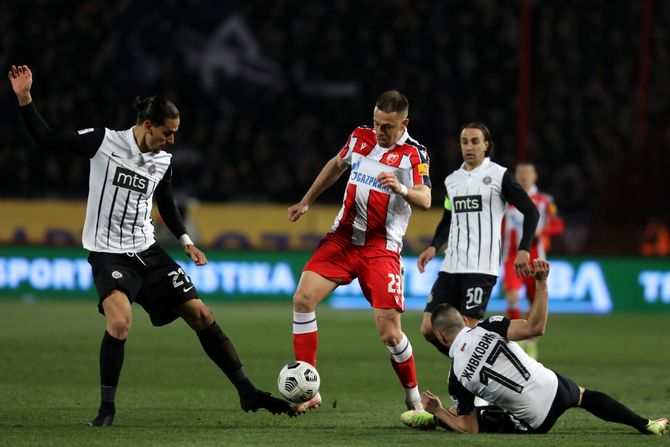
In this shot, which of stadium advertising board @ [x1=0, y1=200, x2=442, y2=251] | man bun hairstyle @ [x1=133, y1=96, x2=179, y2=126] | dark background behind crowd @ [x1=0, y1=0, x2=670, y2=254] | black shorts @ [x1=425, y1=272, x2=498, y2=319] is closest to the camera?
man bun hairstyle @ [x1=133, y1=96, x2=179, y2=126]

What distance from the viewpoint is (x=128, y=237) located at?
7.73 metres

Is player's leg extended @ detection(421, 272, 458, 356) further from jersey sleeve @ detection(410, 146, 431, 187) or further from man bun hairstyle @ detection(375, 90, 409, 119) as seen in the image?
man bun hairstyle @ detection(375, 90, 409, 119)

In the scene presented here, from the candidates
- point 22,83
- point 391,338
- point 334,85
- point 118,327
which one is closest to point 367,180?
point 391,338

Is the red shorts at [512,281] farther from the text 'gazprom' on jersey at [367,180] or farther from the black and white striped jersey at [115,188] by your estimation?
the black and white striped jersey at [115,188]

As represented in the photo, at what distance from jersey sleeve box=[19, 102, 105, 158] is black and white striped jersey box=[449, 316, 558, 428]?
2.66m

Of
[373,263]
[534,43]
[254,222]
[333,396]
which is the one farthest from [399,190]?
[534,43]

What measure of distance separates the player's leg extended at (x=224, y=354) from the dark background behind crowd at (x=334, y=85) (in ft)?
44.6

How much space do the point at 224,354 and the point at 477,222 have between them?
257cm

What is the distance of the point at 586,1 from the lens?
2725 cm

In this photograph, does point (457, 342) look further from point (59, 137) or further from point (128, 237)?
point (59, 137)

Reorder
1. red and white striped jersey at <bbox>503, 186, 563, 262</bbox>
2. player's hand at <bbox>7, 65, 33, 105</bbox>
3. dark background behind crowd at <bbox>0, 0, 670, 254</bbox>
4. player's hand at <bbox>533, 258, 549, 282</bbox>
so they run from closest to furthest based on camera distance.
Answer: player's hand at <bbox>533, 258, 549, 282</bbox> < player's hand at <bbox>7, 65, 33, 105</bbox> < red and white striped jersey at <bbox>503, 186, 563, 262</bbox> < dark background behind crowd at <bbox>0, 0, 670, 254</bbox>

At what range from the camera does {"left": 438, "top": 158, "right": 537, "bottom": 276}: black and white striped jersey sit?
369 inches

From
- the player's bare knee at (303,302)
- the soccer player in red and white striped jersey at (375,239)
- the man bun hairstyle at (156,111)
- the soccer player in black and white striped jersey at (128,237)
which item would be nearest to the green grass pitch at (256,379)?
the soccer player in black and white striped jersey at (128,237)

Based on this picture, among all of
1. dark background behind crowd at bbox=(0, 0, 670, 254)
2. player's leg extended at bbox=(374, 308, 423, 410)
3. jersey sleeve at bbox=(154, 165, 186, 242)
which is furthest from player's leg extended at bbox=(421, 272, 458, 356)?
dark background behind crowd at bbox=(0, 0, 670, 254)
